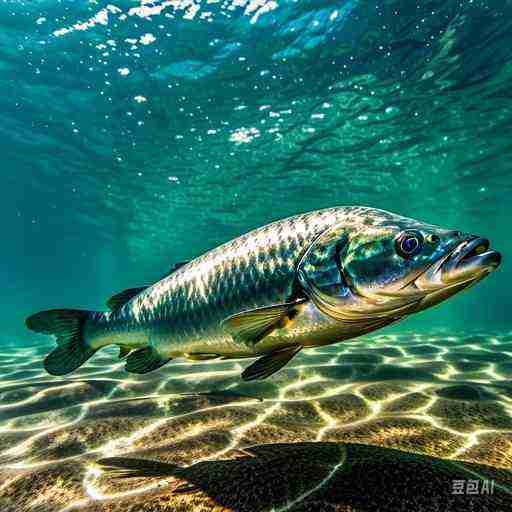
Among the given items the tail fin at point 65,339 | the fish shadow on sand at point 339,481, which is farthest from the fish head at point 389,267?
the tail fin at point 65,339

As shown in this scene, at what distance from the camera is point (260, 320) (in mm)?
2182

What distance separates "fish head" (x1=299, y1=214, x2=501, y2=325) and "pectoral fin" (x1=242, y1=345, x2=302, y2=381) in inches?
16.0

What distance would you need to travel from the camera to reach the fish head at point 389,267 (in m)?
1.87

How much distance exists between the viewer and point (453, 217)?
38.1m

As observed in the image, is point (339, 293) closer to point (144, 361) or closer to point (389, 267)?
point (389, 267)

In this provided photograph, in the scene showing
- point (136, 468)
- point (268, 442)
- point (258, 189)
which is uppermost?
point (258, 189)

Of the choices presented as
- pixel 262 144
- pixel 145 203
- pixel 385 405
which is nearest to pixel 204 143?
pixel 262 144

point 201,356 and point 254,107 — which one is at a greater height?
point 254,107

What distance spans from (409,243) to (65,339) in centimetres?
372

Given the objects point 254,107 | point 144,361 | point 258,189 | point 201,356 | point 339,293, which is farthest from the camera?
point 258,189

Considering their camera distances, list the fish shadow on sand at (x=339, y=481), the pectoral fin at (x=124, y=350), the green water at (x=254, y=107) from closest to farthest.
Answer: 1. the fish shadow on sand at (x=339, y=481)
2. the pectoral fin at (x=124, y=350)
3. the green water at (x=254, y=107)

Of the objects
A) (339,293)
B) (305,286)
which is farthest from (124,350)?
(339,293)

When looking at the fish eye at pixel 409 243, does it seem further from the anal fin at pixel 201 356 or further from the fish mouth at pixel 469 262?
the anal fin at pixel 201 356

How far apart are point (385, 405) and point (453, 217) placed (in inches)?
1573
